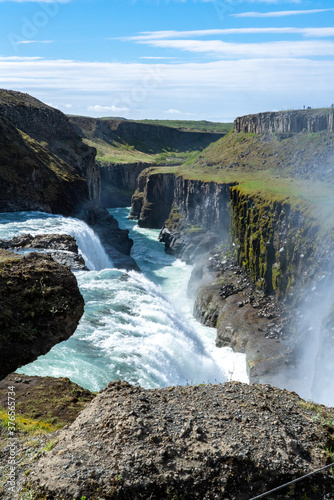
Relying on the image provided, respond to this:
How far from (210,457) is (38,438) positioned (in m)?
4.94

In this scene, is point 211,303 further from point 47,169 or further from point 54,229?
point 47,169

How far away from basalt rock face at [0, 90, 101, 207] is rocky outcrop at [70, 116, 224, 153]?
78930 mm

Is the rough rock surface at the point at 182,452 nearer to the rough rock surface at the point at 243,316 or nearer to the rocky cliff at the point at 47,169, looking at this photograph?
the rough rock surface at the point at 243,316

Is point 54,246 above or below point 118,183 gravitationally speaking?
below

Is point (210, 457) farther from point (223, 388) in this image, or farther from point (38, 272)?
point (38, 272)

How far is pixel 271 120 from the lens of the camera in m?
85.4

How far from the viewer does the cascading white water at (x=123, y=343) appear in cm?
2102

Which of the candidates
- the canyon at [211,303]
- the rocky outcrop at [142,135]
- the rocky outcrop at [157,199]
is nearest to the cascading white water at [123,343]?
the canyon at [211,303]

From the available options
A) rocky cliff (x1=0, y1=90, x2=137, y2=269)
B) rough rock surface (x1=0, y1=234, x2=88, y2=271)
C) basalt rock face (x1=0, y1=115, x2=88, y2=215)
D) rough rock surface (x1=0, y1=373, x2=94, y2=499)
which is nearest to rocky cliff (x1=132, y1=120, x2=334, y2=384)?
rocky cliff (x1=0, y1=90, x2=137, y2=269)

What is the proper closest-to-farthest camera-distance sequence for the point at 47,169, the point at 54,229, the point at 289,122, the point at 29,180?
1. the point at 54,229
2. the point at 29,180
3. the point at 47,169
4. the point at 289,122

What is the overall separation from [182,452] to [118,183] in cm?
11775

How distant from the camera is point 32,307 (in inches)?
445

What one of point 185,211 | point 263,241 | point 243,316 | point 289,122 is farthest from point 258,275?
point 289,122

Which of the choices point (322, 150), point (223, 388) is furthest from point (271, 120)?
point (223, 388)
